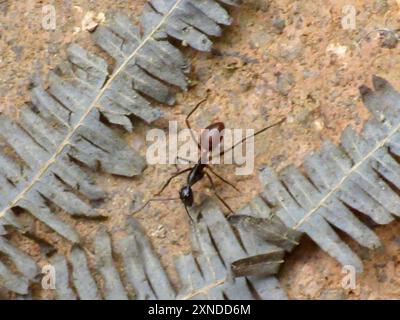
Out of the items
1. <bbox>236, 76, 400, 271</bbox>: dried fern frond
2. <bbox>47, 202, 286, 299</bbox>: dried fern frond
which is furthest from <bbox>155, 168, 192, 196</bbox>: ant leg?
<bbox>236, 76, 400, 271</bbox>: dried fern frond

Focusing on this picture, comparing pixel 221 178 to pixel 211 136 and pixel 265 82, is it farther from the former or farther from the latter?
pixel 265 82

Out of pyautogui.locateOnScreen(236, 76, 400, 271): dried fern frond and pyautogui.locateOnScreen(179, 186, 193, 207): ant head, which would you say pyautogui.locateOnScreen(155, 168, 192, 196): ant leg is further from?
pyautogui.locateOnScreen(236, 76, 400, 271): dried fern frond

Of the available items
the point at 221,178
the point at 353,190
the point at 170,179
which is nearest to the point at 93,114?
the point at 170,179

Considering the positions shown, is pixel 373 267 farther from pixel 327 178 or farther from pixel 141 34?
pixel 141 34

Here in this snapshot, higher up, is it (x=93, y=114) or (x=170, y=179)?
(x=93, y=114)

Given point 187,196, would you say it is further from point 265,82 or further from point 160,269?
point 265,82

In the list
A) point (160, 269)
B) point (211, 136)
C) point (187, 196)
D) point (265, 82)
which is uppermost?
point (265, 82)

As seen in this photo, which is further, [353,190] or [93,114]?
[93,114]
